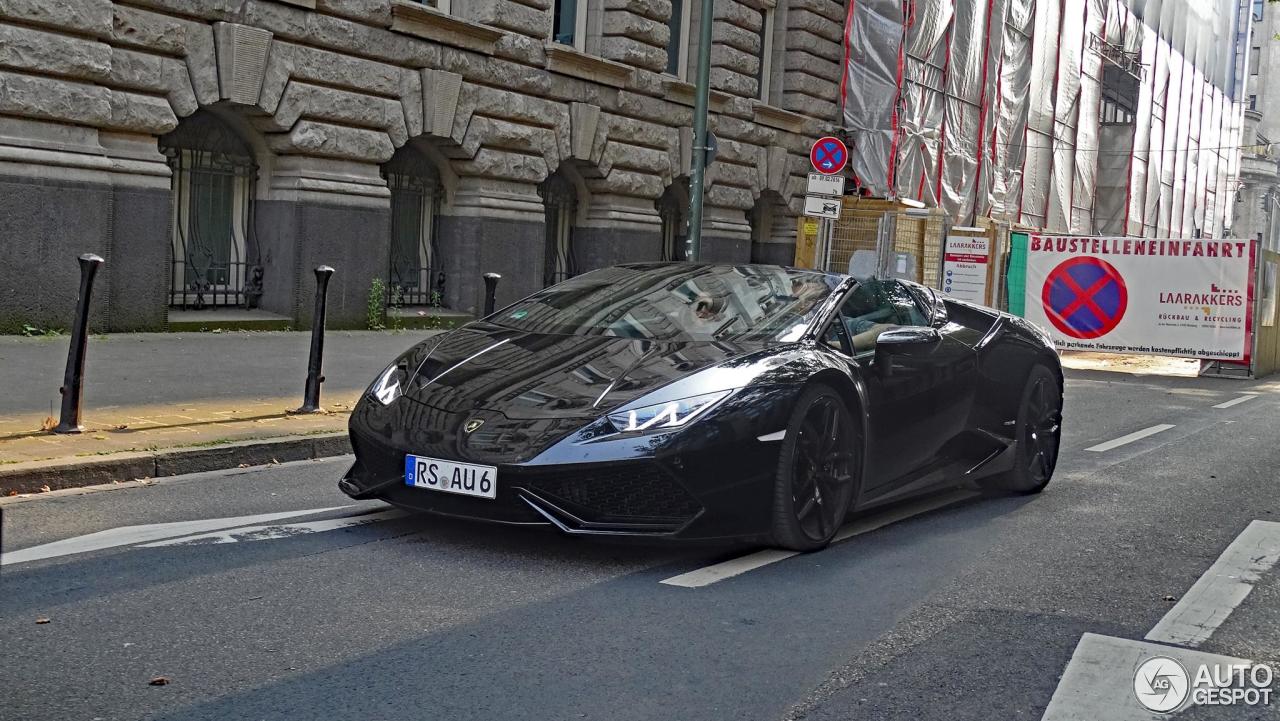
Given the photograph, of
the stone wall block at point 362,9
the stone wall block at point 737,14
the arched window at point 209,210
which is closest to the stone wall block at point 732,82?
the stone wall block at point 737,14

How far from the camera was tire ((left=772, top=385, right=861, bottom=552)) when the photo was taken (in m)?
5.88

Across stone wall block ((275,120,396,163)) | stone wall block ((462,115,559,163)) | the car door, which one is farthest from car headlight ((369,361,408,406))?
stone wall block ((462,115,559,163))

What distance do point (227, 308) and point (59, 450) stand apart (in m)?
8.94

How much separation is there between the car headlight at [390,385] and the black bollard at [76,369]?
2.36m

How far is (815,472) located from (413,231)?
13501 millimetres

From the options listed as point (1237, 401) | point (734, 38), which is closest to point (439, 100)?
point (734, 38)

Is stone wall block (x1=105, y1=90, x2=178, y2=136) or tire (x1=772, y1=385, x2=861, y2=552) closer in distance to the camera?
tire (x1=772, y1=385, x2=861, y2=552)

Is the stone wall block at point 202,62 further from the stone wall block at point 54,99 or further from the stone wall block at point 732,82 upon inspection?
the stone wall block at point 732,82

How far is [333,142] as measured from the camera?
16.0m

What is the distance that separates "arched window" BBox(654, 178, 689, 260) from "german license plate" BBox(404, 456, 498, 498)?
755 inches

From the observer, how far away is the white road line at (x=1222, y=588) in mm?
5051

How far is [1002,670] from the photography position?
14.7ft

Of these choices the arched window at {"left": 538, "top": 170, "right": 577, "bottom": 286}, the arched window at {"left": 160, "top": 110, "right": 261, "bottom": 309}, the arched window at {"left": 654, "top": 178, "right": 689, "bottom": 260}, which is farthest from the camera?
the arched window at {"left": 654, "top": 178, "right": 689, "bottom": 260}

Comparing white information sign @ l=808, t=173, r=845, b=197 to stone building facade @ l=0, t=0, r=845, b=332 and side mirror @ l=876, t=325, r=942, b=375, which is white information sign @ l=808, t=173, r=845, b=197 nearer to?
stone building facade @ l=0, t=0, r=845, b=332
